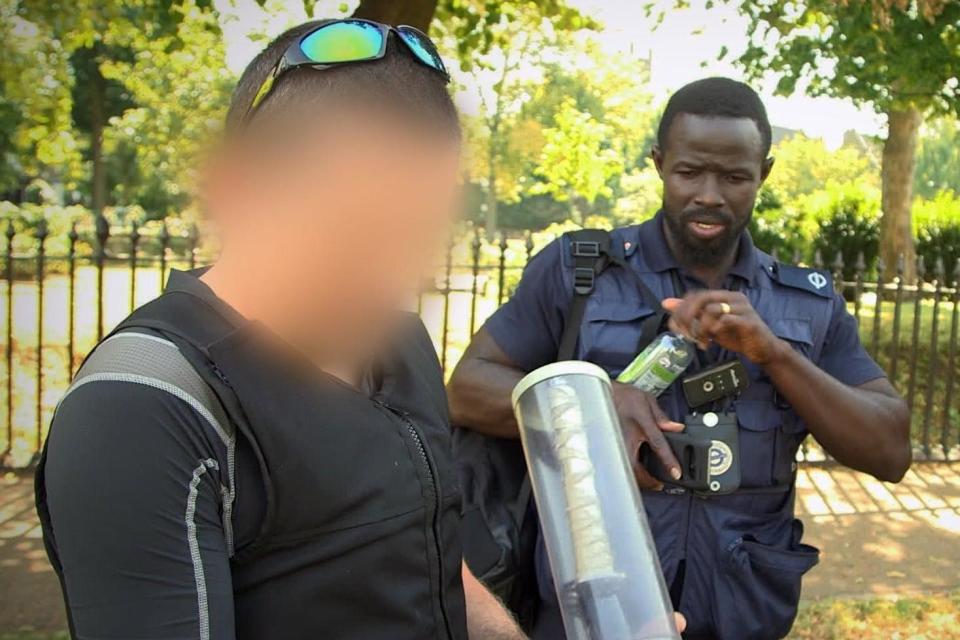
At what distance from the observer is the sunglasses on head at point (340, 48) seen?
1.10 metres

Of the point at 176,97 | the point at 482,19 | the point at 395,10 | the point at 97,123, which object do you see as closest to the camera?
the point at 395,10

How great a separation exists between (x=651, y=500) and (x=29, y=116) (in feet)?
29.2

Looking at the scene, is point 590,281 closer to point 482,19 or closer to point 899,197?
point 482,19

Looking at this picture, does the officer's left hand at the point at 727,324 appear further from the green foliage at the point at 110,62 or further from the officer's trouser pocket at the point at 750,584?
the green foliage at the point at 110,62

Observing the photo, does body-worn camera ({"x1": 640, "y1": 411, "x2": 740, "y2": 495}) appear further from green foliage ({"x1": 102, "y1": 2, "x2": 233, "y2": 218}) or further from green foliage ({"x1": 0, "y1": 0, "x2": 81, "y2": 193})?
green foliage ({"x1": 0, "y1": 0, "x2": 81, "y2": 193})

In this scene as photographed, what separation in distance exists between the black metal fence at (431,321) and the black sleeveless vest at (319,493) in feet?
0.79

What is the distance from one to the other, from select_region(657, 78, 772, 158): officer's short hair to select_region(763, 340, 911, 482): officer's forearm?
629 mm

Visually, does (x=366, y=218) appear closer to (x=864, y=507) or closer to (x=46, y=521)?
(x=46, y=521)

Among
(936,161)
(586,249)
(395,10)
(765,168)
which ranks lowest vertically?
(586,249)

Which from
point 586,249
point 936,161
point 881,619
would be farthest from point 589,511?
point 936,161

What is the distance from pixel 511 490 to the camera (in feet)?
7.85

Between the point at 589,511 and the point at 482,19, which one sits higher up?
the point at 482,19

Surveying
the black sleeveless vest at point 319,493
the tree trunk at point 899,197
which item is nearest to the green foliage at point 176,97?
the black sleeveless vest at point 319,493

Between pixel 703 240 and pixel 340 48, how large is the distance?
154 cm
